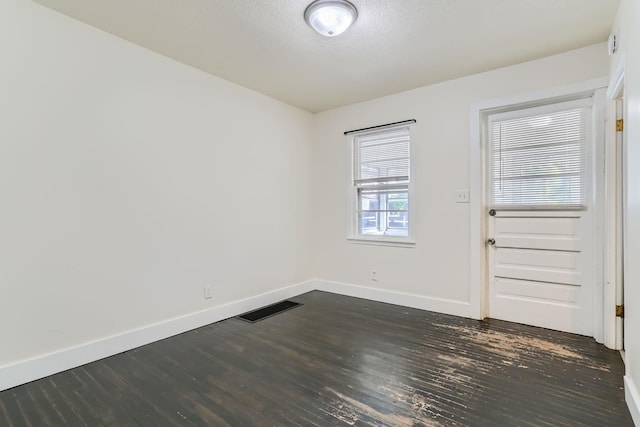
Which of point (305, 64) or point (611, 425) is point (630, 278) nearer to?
point (611, 425)

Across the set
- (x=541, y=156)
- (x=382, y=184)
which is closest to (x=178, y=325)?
(x=382, y=184)

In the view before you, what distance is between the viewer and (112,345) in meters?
2.53

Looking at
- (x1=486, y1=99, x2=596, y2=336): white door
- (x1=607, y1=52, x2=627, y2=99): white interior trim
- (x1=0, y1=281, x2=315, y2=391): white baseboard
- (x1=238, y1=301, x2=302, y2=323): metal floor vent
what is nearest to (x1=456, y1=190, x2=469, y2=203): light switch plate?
(x1=486, y1=99, x2=596, y2=336): white door

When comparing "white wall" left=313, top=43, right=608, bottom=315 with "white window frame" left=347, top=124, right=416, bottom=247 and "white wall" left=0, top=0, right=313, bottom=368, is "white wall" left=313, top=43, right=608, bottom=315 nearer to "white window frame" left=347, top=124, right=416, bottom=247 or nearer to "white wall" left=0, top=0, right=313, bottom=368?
"white window frame" left=347, top=124, right=416, bottom=247

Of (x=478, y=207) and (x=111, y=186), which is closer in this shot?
(x=111, y=186)

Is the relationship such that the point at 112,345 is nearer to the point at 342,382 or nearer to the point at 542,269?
the point at 342,382

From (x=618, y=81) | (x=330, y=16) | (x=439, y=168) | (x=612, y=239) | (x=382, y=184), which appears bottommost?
(x=612, y=239)

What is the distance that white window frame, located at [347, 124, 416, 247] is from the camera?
3744mm

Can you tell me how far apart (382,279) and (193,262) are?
2228mm

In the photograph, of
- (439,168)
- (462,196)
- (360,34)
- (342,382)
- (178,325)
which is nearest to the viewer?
(342,382)

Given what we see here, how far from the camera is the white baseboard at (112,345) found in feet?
6.93

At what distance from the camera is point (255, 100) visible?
376 centimetres

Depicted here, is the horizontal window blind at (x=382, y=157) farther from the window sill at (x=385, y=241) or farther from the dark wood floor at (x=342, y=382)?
the dark wood floor at (x=342, y=382)

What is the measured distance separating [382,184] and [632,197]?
248 centimetres
